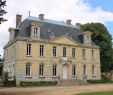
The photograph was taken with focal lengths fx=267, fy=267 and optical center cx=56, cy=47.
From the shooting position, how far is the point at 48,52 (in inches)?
1642

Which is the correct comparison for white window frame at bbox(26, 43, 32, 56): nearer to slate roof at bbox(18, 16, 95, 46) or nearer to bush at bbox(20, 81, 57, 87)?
slate roof at bbox(18, 16, 95, 46)

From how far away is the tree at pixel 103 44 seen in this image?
179 ft

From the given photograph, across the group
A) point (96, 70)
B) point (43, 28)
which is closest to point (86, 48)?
point (96, 70)

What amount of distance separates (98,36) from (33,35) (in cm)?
1891

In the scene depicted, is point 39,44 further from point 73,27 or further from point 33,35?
point 73,27

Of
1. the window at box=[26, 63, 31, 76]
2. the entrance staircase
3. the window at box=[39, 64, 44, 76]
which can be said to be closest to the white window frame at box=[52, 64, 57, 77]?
the entrance staircase

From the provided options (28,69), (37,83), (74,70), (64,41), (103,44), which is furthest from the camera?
(103,44)

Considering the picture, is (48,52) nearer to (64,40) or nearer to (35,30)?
(64,40)

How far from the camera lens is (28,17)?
4441 cm

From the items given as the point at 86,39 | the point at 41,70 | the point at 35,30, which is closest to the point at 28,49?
the point at 35,30

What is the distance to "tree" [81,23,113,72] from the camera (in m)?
54.4

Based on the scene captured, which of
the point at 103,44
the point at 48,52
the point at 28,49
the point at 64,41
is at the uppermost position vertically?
the point at 103,44

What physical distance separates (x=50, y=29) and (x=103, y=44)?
14.2m

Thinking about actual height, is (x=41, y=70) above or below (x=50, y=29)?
below
